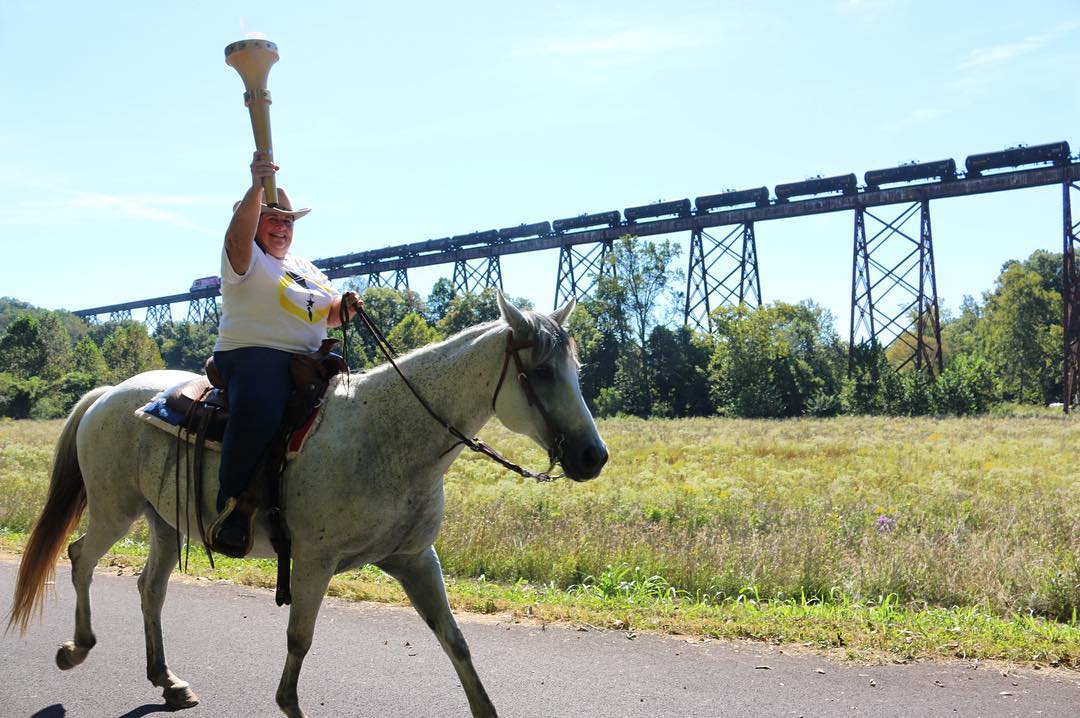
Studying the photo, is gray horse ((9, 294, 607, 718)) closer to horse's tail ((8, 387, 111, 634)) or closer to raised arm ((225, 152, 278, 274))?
raised arm ((225, 152, 278, 274))

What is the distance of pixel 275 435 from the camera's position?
13.3 feet

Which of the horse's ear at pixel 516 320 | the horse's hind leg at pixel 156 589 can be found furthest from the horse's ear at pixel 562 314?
the horse's hind leg at pixel 156 589

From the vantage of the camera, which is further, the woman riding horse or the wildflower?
the wildflower

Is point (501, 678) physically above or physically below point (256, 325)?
below

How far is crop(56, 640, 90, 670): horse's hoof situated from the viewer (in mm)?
5051

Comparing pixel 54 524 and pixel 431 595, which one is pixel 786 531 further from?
pixel 54 524

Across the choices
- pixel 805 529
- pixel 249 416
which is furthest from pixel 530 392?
pixel 805 529

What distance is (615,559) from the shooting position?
844 centimetres

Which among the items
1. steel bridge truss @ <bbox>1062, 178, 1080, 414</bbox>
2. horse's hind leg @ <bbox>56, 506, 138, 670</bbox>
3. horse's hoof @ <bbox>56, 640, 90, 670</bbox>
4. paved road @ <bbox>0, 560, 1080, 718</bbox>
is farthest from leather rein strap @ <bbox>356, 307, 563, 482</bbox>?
steel bridge truss @ <bbox>1062, 178, 1080, 414</bbox>

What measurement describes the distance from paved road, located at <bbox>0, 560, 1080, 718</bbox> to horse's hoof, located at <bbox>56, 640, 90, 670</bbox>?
0.35 feet

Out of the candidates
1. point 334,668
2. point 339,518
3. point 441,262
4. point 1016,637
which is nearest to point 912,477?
point 1016,637

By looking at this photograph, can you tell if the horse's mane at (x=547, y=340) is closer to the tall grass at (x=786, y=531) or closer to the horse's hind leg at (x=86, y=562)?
the horse's hind leg at (x=86, y=562)

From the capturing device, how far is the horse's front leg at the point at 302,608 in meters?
3.93

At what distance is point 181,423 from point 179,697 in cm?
154
